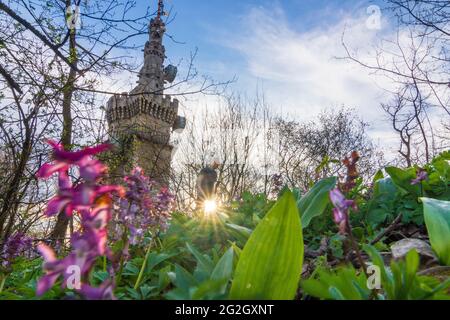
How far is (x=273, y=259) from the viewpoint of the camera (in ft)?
2.44

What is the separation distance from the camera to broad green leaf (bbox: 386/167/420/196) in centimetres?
215

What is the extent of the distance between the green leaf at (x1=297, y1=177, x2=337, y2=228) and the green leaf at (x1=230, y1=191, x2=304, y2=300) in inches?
26.1

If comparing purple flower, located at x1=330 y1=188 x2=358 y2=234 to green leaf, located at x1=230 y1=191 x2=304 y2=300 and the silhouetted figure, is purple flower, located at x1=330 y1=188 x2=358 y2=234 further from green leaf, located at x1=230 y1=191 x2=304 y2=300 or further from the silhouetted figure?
the silhouetted figure

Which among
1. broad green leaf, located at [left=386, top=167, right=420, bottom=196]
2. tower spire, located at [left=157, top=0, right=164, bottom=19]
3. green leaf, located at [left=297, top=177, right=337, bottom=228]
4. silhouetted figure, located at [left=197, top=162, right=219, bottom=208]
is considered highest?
tower spire, located at [left=157, top=0, right=164, bottom=19]

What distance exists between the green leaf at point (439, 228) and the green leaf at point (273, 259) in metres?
0.88

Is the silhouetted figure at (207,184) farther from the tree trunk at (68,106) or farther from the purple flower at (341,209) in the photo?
the purple flower at (341,209)

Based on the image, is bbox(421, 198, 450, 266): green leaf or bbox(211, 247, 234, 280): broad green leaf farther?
bbox(421, 198, 450, 266): green leaf

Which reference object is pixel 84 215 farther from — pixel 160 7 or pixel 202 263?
pixel 160 7

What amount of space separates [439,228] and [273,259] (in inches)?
38.6

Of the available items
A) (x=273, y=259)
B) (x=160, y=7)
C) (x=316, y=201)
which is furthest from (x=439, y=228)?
(x=160, y=7)

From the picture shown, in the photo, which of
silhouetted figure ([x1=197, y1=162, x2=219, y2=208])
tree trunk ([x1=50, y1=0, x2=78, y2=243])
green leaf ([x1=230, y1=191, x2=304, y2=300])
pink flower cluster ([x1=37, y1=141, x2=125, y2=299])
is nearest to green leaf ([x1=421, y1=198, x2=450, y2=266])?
green leaf ([x1=230, y1=191, x2=304, y2=300])
